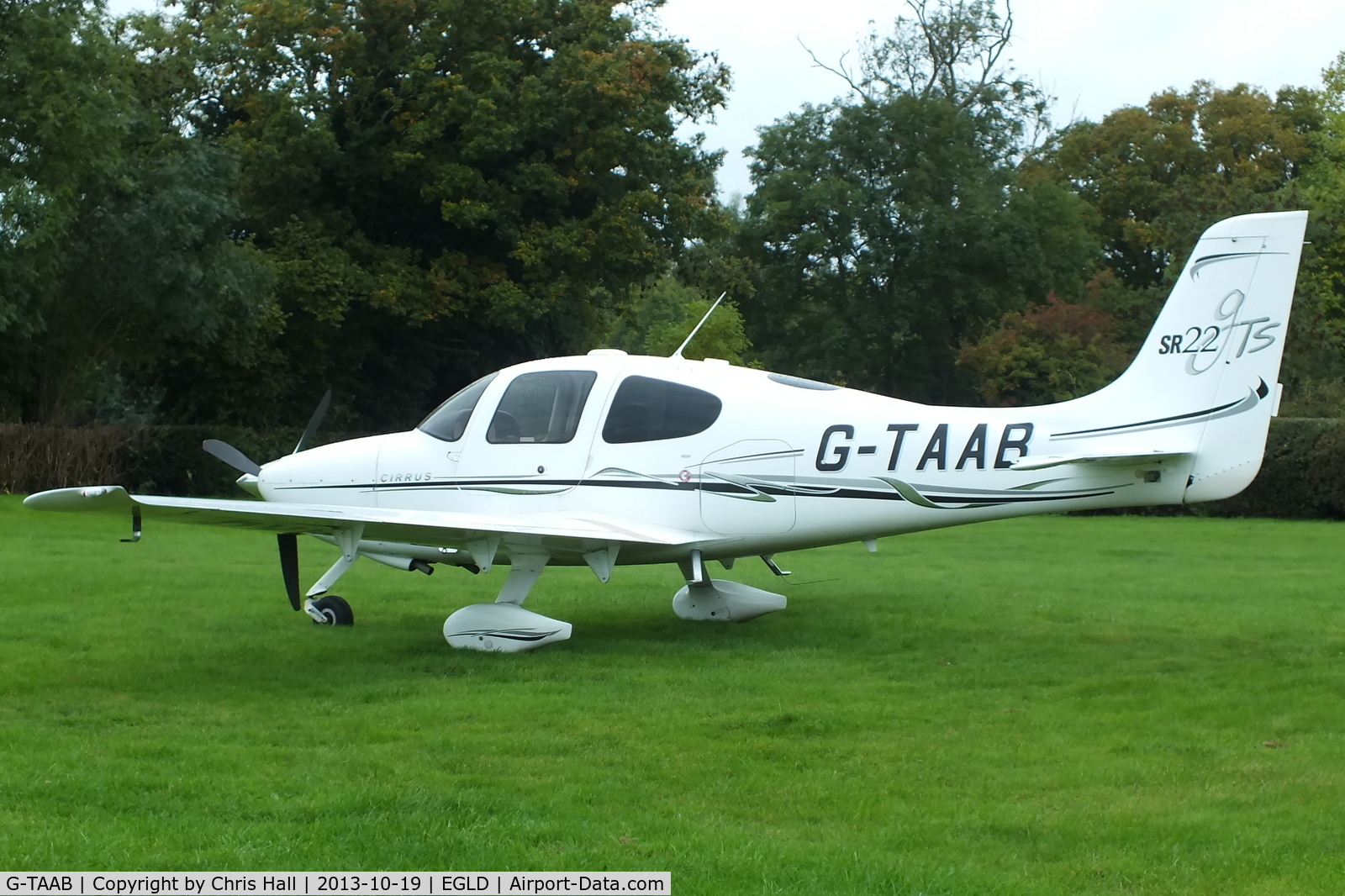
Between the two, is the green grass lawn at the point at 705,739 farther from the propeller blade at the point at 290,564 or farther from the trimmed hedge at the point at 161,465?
the trimmed hedge at the point at 161,465

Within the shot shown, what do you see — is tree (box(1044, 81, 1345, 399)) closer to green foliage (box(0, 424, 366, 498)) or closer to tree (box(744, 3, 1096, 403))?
tree (box(744, 3, 1096, 403))

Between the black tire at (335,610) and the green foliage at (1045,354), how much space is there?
95.8 feet

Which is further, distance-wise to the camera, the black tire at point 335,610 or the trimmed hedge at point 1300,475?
the trimmed hedge at point 1300,475

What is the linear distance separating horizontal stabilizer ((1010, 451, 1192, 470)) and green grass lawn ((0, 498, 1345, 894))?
1.41m

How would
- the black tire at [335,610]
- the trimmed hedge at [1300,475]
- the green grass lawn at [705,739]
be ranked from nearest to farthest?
the green grass lawn at [705,739]
the black tire at [335,610]
the trimmed hedge at [1300,475]

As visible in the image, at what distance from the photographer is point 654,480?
10.9 m

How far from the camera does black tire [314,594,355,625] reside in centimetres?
1188

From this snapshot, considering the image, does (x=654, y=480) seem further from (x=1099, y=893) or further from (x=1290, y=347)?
(x=1290, y=347)

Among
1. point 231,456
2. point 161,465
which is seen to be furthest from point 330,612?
point 161,465

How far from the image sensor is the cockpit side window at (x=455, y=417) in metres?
11.4

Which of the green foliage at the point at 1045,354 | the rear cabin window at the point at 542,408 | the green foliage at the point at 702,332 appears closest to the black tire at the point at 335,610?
the rear cabin window at the point at 542,408

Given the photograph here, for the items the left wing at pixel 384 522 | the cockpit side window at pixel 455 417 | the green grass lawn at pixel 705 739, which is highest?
the cockpit side window at pixel 455 417
